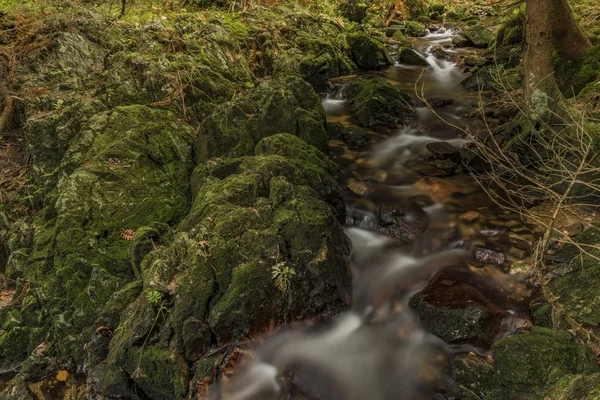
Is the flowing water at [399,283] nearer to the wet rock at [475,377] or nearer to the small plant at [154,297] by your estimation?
the wet rock at [475,377]

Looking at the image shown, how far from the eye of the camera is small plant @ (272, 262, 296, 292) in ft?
15.4

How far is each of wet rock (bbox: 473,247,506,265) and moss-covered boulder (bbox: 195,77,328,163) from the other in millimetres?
3851

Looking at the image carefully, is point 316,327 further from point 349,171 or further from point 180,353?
point 349,171

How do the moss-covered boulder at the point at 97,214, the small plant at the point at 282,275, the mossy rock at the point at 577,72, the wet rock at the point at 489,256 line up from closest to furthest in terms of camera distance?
the small plant at the point at 282,275 → the moss-covered boulder at the point at 97,214 → the wet rock at the point at 489,256 → the mossy rock at the point at 577,72

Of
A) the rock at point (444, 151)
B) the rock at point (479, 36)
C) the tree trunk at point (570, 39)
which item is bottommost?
the rock at point (444, 151)

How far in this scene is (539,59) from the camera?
7004 millimetres

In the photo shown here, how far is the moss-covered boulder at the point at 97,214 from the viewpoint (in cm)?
508

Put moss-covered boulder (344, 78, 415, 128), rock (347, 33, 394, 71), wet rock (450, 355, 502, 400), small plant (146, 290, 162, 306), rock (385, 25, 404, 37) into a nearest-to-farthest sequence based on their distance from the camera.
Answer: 1. wet rock (450, 355, 502, 400)
2. small plant (146, 290, 162, 306)
3. moss-covered boulder (344, 78, 415, 128)
4. rock (347, 33, 394, 71)
5. rock (385, 25, 404, 37)

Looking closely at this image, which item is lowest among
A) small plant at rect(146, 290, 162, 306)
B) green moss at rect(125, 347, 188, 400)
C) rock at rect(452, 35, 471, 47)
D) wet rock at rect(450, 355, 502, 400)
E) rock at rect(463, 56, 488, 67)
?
green moss at rect(125, 347, 188, 400)

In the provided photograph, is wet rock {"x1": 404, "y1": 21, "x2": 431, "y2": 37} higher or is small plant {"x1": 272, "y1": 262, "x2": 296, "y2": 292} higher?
wet rock {"x1": 404, "y1": 21, "x2": 431, "y2": 37}

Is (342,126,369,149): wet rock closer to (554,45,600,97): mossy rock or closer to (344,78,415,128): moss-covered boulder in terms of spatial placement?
(344,78,415,128): moss-covered boulder

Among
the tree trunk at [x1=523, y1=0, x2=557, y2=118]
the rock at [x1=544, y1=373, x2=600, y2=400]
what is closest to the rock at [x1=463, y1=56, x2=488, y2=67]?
the tree trunk at [x1=523, y1=0, x2=557, y2=118]

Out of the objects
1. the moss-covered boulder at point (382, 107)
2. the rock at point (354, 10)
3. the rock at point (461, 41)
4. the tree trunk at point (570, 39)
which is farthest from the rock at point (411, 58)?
the tree trunk at point (570, 39)

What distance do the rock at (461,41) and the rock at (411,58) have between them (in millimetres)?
2303
